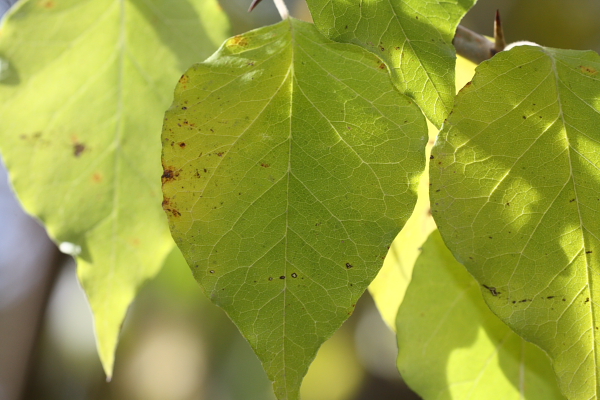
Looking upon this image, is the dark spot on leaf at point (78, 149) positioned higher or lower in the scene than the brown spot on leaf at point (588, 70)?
higher

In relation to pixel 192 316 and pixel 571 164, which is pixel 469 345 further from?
pixel 192 316

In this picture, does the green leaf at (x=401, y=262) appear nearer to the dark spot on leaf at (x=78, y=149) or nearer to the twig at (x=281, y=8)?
the twig at (x=281, y=8)

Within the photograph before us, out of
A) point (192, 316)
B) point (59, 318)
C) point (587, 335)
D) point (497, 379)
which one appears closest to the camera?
point (587, 335)

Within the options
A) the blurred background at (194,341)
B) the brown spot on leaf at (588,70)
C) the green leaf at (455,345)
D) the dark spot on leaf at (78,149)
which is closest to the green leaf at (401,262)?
the green leaf at (455,345)

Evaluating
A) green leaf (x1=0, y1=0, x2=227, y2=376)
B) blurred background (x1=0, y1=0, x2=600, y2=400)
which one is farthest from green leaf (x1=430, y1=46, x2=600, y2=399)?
blurred background (x1=0, y1=0, x2=600, y2=400)

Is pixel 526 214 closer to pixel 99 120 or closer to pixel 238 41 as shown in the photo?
pixel 238 41

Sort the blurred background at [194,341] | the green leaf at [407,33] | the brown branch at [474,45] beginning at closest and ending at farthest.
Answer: the green leaf at [407,33] < the brown branch at [474,45] < the blurred background at [194,341]

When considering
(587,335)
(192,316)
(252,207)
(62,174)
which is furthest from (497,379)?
(192,316)
